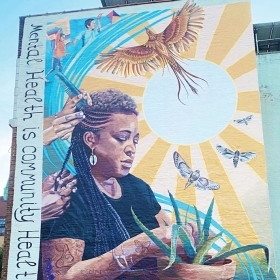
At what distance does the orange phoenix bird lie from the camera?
15875 millimetres

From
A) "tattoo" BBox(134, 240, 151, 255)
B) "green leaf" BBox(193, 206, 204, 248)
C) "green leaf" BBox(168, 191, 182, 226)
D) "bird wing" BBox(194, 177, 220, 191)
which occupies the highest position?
"bird wing" BBox(194, 177, 220, 191)

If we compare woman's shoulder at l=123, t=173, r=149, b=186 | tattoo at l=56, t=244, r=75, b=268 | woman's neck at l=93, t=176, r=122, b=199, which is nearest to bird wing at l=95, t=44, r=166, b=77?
woman's shoulder at l=123, t=173, r=149, b=186

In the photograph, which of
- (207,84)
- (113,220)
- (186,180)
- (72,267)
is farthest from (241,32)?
(72,267)

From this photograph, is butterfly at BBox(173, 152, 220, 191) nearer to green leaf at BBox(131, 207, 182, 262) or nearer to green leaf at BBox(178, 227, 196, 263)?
green leaf at BBox(178, 227, 196, 263)

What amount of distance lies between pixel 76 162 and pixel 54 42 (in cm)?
452

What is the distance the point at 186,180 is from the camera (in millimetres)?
14484

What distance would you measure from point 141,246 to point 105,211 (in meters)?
1.53

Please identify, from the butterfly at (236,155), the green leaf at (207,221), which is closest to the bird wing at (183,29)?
the butterfly at (236,155)

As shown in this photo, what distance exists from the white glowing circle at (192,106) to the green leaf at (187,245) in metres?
2.73

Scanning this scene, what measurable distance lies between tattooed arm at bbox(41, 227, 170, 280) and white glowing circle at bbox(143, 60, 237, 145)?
10.1ft

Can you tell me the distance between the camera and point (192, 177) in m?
14.5

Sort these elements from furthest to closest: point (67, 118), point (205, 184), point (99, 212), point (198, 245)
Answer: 1. point (67, 118)
2. point (99, 212)
3. point (205, 184)
4. point (198, 245)

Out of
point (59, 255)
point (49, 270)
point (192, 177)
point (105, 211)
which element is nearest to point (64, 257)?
point (59, 255)

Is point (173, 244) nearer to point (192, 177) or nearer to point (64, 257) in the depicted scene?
point (192, 177)
